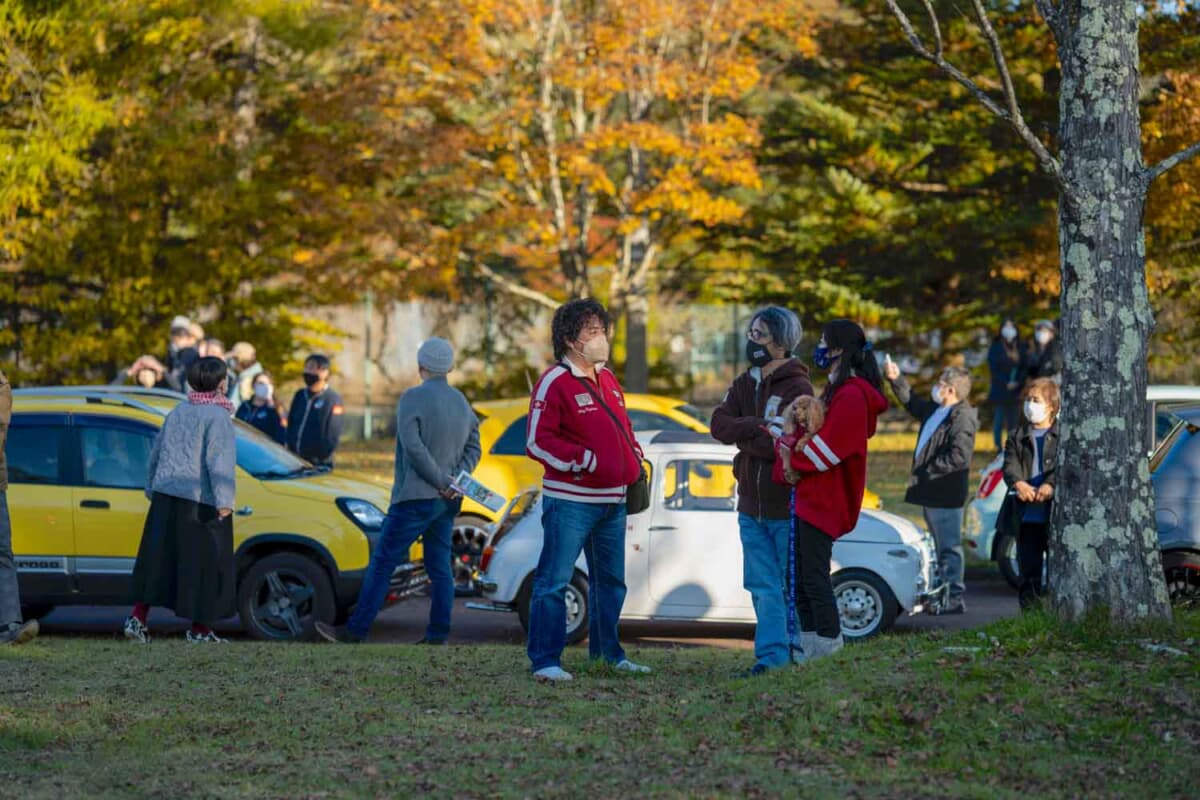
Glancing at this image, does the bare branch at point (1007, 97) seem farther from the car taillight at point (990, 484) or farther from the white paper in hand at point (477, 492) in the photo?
the car taillight at point (990, 484)

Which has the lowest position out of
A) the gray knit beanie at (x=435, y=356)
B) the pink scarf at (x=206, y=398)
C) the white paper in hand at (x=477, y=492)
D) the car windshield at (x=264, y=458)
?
the white paper in hand at (x=477, y=492)

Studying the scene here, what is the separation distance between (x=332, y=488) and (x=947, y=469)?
4.40m

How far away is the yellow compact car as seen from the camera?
428 inches

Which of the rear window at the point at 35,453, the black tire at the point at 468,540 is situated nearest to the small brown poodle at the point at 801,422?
the rear window at the point at 35,453

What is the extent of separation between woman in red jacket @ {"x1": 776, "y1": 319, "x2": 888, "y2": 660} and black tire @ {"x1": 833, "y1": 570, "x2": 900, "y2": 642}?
3.15m

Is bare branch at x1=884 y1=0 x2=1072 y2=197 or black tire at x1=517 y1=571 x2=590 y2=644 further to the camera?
black tire at x1=517 y1=571 x2=590 y2=644

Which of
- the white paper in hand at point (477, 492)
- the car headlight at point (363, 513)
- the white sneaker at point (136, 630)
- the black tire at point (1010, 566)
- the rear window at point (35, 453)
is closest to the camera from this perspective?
the white paper in hand at point (477, 492)

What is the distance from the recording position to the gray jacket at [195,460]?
10.2 m

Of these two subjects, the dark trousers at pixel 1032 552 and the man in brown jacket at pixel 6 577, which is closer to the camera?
the man in brown jacket at pixel 6 577

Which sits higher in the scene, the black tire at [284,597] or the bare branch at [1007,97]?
the bare branch at [1007,97]

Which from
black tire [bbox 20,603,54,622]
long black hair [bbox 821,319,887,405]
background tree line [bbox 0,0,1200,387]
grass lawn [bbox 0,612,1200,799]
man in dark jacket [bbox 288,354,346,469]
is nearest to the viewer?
grass lawn [bbox 0,612,1200,799]

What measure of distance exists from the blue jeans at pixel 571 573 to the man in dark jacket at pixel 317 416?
268 inches

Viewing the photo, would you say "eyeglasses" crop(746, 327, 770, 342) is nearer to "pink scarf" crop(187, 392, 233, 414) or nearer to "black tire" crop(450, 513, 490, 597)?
"pink scarf" crop(187, 392, 233, 414)

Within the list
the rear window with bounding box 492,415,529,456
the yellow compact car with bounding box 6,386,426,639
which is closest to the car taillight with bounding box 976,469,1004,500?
the rear window with bounding box 492,415,529,456
